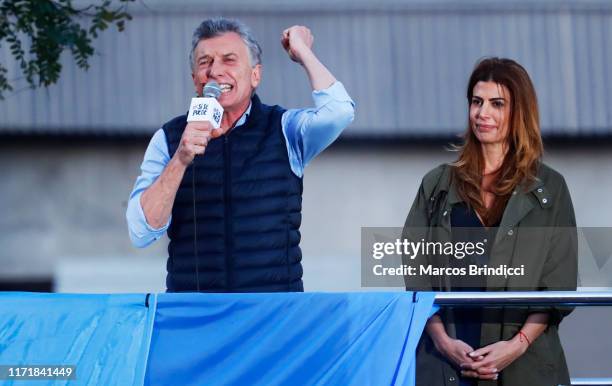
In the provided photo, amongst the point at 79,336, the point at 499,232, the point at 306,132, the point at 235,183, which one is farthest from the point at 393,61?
the point at 79,336

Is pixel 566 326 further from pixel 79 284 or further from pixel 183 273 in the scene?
pixel 79 284

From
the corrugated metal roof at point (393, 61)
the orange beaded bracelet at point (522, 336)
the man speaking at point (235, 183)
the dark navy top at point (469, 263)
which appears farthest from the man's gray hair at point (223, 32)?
the corrugated metal roof at point (393, 61)

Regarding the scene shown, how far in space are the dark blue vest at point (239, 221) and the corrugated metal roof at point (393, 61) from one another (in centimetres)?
482

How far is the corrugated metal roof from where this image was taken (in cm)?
980

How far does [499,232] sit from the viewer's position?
4.77 metres

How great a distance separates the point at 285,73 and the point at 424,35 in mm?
1100

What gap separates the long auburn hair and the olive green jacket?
5 centimetres

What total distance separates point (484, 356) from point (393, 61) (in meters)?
5.47

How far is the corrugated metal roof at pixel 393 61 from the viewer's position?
9.80 metres

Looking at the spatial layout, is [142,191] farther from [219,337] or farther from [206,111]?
[219,337]

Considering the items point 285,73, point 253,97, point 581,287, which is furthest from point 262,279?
point 285,73

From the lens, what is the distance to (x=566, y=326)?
17.4 feet

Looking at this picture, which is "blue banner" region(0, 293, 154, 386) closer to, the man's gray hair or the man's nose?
the man's nose

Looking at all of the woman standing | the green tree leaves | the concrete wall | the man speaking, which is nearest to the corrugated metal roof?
the concrete wall
